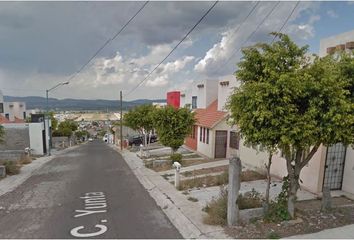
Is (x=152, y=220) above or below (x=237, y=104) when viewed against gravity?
below

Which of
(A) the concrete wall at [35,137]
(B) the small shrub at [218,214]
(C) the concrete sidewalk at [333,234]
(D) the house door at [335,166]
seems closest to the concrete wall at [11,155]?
(A) the concrete wall at [35,137]

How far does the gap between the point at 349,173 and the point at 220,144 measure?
9892 millimetres

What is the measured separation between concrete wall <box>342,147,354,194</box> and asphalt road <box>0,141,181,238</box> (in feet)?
19.6

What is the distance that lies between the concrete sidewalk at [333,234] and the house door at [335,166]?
10.2 feet

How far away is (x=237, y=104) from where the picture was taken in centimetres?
610

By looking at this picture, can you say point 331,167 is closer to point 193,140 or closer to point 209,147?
point 209,147

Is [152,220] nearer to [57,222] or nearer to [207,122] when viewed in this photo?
[57,222]

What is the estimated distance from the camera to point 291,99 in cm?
563

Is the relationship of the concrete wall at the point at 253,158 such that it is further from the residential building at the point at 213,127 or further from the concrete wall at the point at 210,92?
the concrete wall at the point at 210,92

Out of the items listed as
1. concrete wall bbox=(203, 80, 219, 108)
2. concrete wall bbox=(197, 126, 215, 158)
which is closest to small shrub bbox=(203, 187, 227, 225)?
concrete wall bbox=(197, 126, 215, 158)

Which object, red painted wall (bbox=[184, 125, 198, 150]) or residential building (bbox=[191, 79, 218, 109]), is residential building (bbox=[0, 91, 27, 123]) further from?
residential building (bbox=[191, 79, 218, 109])

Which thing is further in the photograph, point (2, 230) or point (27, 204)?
point (27, 204)

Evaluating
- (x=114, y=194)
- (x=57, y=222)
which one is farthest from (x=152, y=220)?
(x=114, y=194)

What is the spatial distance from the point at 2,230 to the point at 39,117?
26616 millimetres
